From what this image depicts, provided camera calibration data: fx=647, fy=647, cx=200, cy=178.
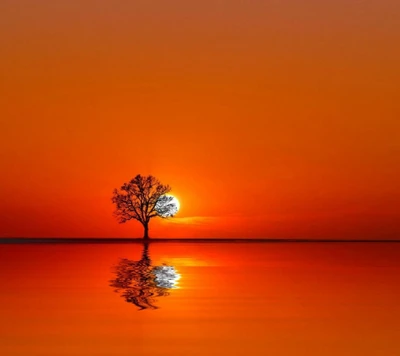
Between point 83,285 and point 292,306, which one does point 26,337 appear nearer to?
point 292,306

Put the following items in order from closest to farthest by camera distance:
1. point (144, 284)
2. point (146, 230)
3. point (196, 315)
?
point (196, 315) → point (144, 284) → point (146, 230)

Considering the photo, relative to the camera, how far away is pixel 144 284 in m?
32.3

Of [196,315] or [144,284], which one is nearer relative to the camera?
[196,315]

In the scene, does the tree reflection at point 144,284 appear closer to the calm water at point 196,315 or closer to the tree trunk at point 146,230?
the calm water at point 196,315

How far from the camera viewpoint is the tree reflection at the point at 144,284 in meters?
26.4

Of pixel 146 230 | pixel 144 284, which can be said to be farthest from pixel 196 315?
pixel 146 230

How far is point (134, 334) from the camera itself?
722 inches

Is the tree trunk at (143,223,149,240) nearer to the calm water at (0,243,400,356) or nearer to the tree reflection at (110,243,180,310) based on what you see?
the tree reflection at (110,243,180,310)

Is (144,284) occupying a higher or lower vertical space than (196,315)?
higher

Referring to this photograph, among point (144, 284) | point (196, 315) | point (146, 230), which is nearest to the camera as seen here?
point (196, 315)

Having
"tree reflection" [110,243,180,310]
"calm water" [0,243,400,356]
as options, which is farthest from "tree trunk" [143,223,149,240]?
"calm water" [0,243,400,356]

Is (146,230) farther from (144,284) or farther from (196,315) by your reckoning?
(196,315)

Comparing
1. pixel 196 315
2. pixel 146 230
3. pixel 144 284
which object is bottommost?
pixel 196 315

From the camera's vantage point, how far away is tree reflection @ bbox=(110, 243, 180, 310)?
86.6ft
